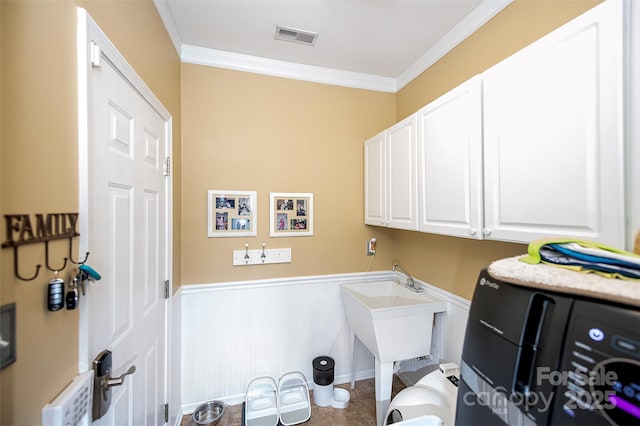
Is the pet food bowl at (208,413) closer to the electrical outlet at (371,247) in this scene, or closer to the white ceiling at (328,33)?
the electrical outlet at (371,247)

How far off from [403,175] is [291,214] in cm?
95

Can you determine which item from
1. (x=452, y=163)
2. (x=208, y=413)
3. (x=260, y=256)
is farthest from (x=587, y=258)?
(x=208, y=413)

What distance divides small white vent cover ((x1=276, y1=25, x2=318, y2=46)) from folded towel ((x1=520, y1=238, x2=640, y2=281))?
6.03ft

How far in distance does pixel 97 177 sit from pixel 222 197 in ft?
3.68

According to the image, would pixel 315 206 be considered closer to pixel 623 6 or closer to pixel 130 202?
pixel 130 202

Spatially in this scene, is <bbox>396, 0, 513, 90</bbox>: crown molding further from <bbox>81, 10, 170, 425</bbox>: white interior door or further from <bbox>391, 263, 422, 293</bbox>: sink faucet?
<bbox>81, 10, 170, 425</bbox>: white interior door

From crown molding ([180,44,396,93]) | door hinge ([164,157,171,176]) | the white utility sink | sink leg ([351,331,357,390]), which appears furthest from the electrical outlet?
door hinge ([164,157,171,176])

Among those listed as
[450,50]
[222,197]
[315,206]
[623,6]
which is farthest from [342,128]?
[623,6]

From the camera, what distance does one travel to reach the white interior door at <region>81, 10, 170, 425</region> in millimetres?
849

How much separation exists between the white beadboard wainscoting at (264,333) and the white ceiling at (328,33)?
1.77 meters

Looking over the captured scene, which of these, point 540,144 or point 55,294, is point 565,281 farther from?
point 55,294

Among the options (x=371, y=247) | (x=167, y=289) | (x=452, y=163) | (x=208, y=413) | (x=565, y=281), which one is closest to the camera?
(x=565, y=281)

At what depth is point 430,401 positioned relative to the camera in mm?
1164

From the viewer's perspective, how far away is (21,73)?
1.87ft
